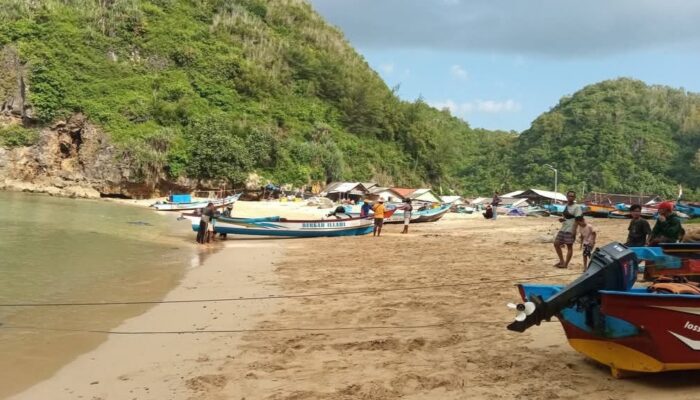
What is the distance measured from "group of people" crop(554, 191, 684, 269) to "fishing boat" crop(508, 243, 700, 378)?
11.5ft

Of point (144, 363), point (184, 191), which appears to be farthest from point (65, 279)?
point (184, 191)

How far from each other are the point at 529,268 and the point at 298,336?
6.41 m

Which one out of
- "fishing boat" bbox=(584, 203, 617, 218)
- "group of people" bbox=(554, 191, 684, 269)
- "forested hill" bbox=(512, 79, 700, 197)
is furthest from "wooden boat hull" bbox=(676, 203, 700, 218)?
"forested hill" bbox=(512, 79, 700, 197)

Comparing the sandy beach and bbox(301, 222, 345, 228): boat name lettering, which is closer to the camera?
the sandy beach

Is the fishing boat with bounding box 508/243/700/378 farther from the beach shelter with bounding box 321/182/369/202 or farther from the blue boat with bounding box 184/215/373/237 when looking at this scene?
the beach shelter with bounding box 321/182/369/202

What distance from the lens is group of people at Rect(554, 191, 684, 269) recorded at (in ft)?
27.5

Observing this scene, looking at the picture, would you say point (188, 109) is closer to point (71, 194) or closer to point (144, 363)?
point (71, 194)

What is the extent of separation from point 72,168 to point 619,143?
7492 centimetres

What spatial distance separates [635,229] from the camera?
9.84m

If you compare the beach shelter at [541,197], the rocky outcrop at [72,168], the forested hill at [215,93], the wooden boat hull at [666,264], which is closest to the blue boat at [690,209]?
the beach shelter at [541,197]

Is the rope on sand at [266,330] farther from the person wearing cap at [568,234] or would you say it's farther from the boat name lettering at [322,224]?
the boat name lettering at [322,224]

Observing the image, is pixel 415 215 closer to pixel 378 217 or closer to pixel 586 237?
pixel 378 217

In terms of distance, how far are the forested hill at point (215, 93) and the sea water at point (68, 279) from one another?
2464 centimetres

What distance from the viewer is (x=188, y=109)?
49.7 metres
